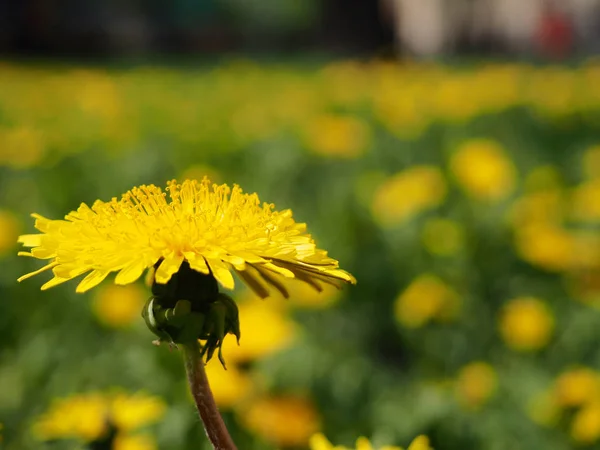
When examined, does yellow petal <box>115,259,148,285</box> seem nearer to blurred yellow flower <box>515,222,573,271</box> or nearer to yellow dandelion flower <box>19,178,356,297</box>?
yellow dandelion flower <box>19,178,356,297</box>

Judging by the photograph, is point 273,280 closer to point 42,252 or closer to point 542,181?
point 42,252

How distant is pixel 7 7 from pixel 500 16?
1016 cm

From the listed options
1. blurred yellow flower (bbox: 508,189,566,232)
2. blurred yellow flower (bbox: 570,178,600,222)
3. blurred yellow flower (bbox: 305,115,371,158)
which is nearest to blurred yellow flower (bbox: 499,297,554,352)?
blurred yellow flower (bbox: 508,189,566,232)

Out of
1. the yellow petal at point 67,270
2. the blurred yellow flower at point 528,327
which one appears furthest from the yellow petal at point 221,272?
the blurred yellow flower at point 528,327

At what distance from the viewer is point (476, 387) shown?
1.84m

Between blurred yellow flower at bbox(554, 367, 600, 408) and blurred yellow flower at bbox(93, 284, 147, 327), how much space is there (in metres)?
0.98

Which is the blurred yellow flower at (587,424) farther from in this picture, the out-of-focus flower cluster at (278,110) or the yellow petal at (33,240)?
the out-of-focus flower cluster at (278,110)

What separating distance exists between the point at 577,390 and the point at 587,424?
10 cm

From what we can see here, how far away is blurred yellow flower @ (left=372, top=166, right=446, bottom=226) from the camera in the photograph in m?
2.60

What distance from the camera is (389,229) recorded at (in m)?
2.72

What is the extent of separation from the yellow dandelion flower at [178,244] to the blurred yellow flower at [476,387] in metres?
1.00

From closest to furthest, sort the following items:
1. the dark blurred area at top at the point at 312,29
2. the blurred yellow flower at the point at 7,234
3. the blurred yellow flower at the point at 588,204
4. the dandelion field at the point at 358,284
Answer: the dandelion field at the point at 358,284
the blurred yellow flower at the point at 7,234
the blurred yellow flower at the point at 588,204
the dark blurred area at top at the point at 312,29

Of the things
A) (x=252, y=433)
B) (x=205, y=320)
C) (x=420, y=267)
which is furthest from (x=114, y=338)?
(x=205, y=320)

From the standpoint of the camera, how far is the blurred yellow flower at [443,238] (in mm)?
2547
